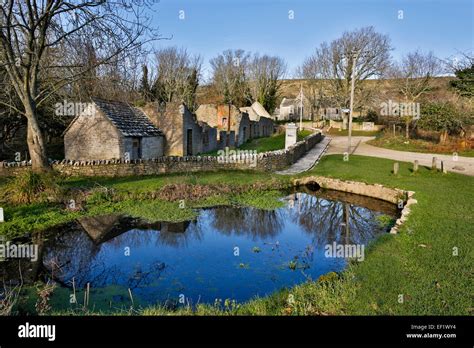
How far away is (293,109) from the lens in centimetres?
7156

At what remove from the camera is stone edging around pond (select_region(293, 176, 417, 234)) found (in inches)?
542

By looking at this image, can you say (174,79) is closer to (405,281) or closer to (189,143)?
(189,143)

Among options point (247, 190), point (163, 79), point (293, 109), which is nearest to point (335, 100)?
point (293, 109)

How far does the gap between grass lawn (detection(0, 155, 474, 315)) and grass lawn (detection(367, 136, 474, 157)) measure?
13742 millimetres

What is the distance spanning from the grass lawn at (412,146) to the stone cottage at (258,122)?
1482 cm

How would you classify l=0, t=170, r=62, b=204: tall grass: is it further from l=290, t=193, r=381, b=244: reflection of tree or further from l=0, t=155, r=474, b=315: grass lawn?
l=290, t=193, r=381, b=244: reflection of tree

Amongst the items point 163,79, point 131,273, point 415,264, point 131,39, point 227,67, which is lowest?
point 131,273

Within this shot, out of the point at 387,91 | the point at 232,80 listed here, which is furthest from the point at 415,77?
the point at 232,80

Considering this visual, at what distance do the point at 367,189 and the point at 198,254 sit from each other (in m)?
10.2

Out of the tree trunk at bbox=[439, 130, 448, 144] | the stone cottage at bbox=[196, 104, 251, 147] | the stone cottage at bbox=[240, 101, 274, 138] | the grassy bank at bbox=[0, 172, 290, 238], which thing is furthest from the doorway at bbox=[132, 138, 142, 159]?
the tree trunk at bbox=[439, 130, 448, 144]

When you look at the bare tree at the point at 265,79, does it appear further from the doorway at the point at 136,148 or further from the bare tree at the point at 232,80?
the doorway at the point at 136,148

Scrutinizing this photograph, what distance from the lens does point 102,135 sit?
19547 mm
